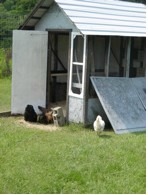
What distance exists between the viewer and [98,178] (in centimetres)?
551

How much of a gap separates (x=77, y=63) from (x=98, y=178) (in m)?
4.41

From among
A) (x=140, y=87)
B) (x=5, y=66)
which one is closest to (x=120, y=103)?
(x=140, y=87)

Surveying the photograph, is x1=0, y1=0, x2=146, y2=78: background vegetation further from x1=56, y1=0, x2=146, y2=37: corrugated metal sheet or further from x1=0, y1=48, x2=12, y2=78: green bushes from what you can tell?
x1=56, y1=0, x2=146, y2=37: corrugated metal sheet

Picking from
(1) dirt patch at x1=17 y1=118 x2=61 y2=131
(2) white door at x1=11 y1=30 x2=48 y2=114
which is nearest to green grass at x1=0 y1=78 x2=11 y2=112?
(2) white door at x1=11 y1=30 x2=48 y2=114

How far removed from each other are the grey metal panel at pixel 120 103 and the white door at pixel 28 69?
2.01m

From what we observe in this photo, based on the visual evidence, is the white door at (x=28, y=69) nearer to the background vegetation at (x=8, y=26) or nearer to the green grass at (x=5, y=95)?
the green grass at (x=5, y=95)

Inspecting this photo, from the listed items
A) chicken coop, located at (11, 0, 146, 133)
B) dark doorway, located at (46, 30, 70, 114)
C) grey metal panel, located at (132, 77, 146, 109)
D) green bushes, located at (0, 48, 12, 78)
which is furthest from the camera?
green bushes, located at (0, 48, 12, 78)

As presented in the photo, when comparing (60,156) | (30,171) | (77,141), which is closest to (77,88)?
(77,141)

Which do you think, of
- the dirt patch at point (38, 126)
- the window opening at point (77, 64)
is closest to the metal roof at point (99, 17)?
the window opening at point (77, 64)

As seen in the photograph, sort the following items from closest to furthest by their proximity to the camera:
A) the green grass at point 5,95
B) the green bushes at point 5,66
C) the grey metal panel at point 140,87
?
1. the grey metal panel at point 140,87
2. the green grass at point 5,95
3. the green bushes at point 5,66

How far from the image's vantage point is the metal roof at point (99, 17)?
29.7 feet

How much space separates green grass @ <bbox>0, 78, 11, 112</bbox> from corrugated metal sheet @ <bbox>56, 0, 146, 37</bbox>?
3530 mm

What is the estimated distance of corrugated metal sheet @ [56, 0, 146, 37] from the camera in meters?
9.02

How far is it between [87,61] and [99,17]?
53.5 inches
